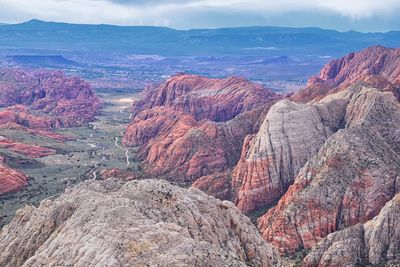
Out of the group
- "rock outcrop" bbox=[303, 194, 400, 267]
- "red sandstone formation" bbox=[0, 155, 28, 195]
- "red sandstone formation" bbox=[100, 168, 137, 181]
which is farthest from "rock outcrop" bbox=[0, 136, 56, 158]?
"rock outcrop" bbox=[303, 194, 400, 267]

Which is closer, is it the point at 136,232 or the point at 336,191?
the point at 136,232

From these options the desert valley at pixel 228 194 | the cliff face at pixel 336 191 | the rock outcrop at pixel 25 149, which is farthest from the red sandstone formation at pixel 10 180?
the cliff face at pixel 336 191

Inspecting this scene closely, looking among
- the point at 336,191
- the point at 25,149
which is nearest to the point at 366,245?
the point at 336,191

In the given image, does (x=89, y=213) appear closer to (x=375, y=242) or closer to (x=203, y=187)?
(x=375, y=242)

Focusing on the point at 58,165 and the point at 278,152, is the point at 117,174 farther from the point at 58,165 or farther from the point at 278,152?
the point at 278,152

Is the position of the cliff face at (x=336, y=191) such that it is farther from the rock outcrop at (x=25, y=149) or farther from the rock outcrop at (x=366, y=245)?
the rock outcrop at (x=25, y=149)

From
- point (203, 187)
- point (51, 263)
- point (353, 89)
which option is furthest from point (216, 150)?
point (51, 263)
